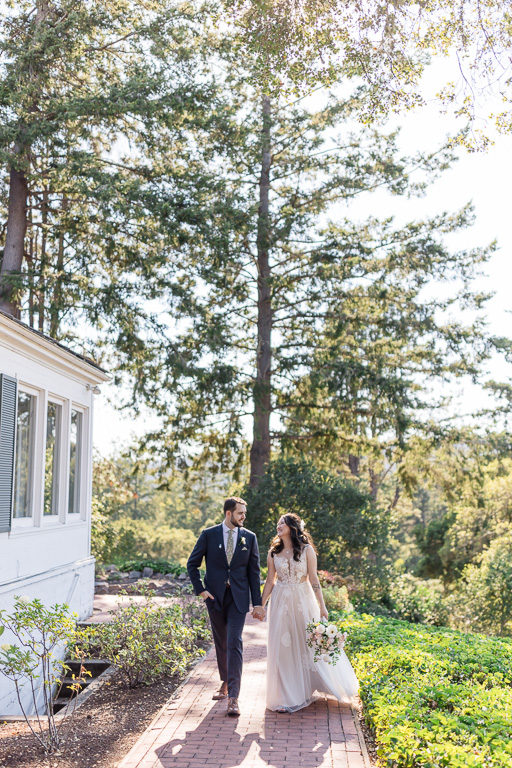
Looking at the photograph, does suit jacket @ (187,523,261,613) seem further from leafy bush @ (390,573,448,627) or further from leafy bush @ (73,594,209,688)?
leafy bush @ (390,573,448,627)

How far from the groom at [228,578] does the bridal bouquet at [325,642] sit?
503 millimetres

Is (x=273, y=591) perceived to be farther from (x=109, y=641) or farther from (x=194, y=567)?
(x=109, y=641)

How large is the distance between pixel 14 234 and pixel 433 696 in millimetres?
15179

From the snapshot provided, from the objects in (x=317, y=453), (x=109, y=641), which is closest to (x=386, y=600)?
(x=317, y=453)

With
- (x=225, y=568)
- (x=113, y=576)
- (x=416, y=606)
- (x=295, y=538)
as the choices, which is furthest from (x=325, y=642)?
(x=113, y=576)

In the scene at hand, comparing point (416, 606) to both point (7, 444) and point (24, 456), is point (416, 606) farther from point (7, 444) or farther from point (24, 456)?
point (7, 444)

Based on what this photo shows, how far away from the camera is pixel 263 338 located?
21.8m

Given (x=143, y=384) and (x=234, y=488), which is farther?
(x=234, y=488)

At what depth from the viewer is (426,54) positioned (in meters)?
12.6

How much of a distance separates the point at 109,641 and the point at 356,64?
750cm

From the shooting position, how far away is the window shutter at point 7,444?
842 cm

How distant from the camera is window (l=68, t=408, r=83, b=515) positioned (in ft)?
38.5

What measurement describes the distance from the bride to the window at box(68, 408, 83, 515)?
537 cm

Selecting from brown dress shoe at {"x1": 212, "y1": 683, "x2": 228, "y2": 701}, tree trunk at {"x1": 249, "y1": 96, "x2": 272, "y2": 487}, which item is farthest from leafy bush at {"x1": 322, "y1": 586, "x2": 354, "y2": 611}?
tree trunk at {"x1": 249, "y1": 96, "x2": 272, "y2": 487}
